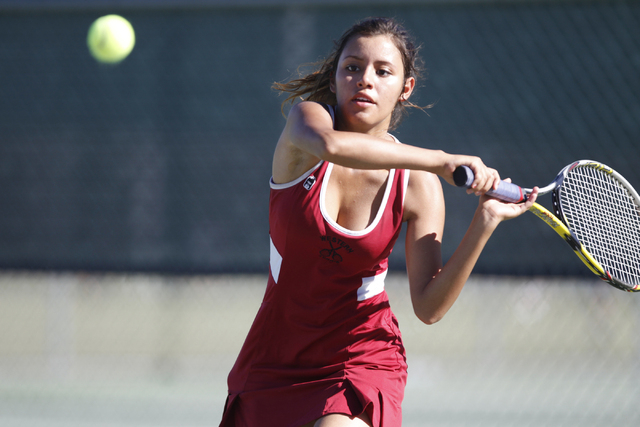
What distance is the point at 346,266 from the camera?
5.11ft

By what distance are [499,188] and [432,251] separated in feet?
0.82

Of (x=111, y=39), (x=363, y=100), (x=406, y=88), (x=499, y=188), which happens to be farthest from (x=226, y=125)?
(x=499, y=188)

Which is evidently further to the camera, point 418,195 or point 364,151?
point 418,195

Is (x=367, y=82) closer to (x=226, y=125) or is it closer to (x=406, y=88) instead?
(x=406, y=88)

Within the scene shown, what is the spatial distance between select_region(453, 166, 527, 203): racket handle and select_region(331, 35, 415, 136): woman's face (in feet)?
1.09

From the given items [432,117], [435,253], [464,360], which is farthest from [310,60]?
[464,360]

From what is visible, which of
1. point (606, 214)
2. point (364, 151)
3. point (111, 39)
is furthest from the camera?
point (111, 39)

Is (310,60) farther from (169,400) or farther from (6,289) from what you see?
(6,289)

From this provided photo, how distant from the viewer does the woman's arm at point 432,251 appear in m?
1.58

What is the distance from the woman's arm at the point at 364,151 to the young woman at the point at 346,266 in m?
0.01

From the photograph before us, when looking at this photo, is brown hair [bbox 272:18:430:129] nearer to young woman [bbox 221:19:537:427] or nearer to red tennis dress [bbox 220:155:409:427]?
young woman [bbox 221:19:537:427]

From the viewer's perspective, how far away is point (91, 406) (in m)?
3.99

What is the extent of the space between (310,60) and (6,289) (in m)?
5.53

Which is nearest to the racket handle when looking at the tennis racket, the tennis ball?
the tennis racket
